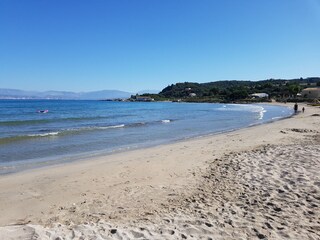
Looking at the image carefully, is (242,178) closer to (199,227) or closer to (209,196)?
(209,196)

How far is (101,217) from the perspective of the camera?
19.9 ft

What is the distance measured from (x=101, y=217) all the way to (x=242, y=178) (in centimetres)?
426

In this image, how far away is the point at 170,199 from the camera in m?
7.12

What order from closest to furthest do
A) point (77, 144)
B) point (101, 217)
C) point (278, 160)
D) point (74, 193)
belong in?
1. point (101, 217)
2. point (74, 193)
3. point (278, 160)
4. point (77, 144)

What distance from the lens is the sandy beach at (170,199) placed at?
5.24 metres

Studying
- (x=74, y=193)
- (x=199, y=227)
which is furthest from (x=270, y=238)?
(x=74, y=193)

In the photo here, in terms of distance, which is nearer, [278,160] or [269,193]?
[269,193]

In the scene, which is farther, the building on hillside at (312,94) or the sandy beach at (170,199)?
the building on hillside at (312,94)

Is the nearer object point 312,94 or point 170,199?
point 170,199

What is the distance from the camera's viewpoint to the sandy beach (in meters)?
5.24

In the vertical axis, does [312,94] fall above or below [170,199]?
above

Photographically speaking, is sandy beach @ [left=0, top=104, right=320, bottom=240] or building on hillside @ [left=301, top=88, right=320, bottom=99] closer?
sandy beach @ [left=0, top=104, right=320, bottom=240]

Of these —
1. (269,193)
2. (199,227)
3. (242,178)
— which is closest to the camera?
(199,227)

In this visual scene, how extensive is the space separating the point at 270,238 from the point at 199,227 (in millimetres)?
1181
